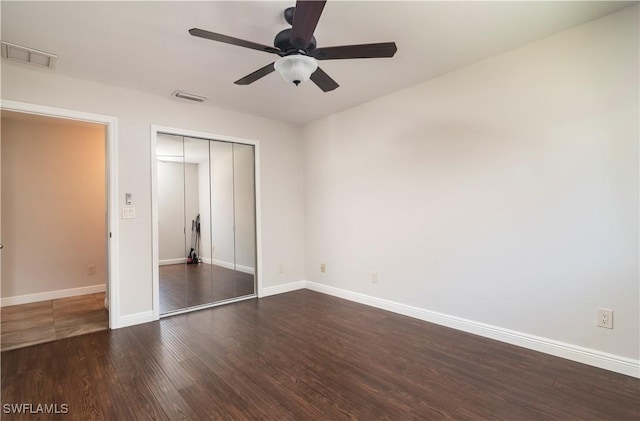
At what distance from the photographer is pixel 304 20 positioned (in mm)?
→ 1644

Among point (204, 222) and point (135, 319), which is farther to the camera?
point (204, 222)

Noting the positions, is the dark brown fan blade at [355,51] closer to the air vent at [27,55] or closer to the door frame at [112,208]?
the air vent at [27,55]

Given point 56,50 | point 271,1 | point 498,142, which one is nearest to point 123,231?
point 56,50

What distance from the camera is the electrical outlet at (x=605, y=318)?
2.24 meters

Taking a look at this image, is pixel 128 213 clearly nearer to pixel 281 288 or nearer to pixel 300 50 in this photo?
pixel 281 288

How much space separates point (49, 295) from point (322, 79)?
4.87m

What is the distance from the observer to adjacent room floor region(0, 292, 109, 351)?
2979 millimetres

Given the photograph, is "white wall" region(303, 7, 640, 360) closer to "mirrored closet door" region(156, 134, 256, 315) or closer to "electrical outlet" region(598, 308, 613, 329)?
"electrical outlet" region(598, 308, 613, 329)

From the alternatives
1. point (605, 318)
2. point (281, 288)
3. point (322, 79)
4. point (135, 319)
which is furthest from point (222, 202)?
point (605, 318)

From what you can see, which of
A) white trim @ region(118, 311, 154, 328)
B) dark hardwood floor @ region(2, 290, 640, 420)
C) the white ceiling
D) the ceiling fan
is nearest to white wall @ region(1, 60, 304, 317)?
white trim @ region(118, 311, 154, 328)

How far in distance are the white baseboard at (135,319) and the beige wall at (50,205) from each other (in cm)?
201

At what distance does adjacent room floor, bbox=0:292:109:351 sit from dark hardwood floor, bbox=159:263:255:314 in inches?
26.8

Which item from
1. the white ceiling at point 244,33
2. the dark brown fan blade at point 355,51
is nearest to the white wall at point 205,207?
the white ceiling at point 244,33

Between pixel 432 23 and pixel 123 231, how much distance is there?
3530 millimetres
